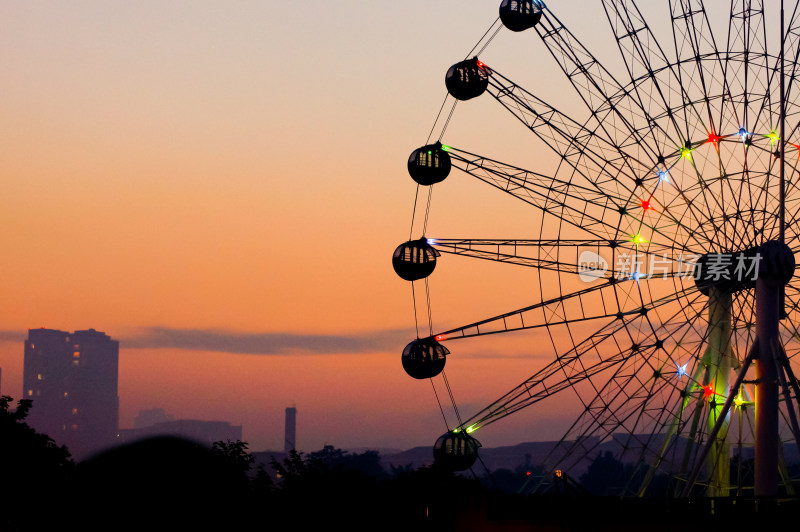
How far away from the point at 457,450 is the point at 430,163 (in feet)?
40.4

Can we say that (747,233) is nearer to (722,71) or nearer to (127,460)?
(722,71)

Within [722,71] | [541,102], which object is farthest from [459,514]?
[722,71]

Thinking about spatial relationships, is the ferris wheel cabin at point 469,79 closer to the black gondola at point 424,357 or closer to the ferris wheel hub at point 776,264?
the black gondola at point 424,357

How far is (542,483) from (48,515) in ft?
85.3

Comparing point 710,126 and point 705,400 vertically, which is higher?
point 710,126

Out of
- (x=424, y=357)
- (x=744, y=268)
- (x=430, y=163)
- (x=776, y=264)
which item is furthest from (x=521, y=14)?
(x=424, y=357)

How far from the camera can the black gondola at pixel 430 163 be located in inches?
2021

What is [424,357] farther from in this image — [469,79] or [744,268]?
[744,268]

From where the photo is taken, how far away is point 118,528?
2343 inches

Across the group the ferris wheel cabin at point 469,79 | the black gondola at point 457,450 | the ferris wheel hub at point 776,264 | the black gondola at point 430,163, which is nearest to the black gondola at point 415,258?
the black gondola at point 430,163

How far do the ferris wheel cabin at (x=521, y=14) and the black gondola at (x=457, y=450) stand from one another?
1744cm

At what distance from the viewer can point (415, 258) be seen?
51.9 m

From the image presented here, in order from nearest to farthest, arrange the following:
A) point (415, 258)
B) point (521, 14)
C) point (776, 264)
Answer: point (776, 264)
point (521, 14)
point (415, 258)

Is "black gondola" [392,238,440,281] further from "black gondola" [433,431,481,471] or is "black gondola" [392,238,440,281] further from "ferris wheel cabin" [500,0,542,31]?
"ferris wheel cabin" [500,0,542,31]
